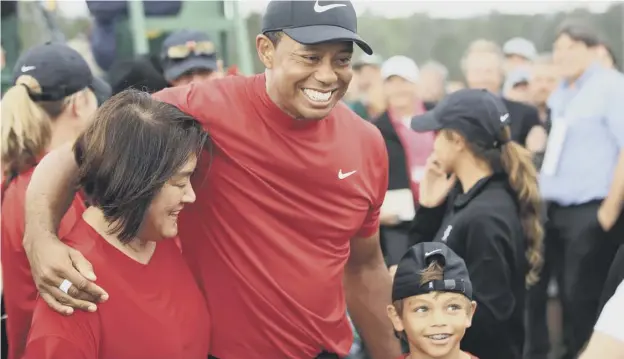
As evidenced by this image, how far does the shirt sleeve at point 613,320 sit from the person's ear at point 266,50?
3.83 feet

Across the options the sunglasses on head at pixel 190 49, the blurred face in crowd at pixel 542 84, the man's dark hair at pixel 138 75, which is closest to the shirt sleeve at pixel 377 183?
the man's dark hair at pixel 138 75

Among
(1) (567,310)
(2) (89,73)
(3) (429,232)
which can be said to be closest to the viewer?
(2) (89,73)

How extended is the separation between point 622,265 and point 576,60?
2.33 metres

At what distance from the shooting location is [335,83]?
255 cm

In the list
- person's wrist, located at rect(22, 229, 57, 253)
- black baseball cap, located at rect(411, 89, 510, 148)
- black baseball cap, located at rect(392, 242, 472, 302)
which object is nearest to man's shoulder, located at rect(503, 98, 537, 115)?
black baseball cap, located at rect(411, 89, 510, 148)

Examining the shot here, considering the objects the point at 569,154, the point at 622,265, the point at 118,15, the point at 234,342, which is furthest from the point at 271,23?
the point at 118,15

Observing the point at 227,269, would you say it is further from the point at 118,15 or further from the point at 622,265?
the point at 118,15

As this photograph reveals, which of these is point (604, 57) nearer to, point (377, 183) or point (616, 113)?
point (616, 113)

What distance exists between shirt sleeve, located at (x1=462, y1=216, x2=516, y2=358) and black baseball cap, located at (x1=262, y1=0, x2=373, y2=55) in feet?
3.15

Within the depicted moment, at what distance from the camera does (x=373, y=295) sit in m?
3.05

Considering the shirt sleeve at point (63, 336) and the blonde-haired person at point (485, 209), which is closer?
the shirt sleeve at point (63, 336)

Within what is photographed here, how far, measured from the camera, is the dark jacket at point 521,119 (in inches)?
233

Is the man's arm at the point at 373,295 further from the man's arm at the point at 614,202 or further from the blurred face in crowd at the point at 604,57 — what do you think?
the blurred face in crowd at the point at 604,57

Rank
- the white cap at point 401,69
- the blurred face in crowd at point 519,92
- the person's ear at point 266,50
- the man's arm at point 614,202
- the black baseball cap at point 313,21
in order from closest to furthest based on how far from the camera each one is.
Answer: the black baseball cap at point 313,21 → the person's ear at point 266,50 → the man's arm at point 614,202 → the white cap at point 401,69 → the blurred face in crowd at point 519,92
